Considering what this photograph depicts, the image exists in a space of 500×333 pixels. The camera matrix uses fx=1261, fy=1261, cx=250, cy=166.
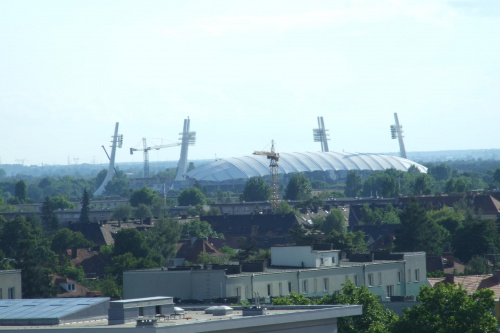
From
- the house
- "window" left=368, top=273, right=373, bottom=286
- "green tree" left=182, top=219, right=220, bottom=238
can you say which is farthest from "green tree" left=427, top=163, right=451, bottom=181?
"window" left=368, top=273, right=373, bottom=286

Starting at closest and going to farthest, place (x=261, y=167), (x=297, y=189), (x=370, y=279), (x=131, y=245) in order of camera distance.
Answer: (x=370, y=279) → (x=131, y=245) → (x=297, y=189) → (x=261, y=167)

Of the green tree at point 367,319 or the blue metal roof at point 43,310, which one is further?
the green tree at point 367,319

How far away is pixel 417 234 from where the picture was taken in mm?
65562

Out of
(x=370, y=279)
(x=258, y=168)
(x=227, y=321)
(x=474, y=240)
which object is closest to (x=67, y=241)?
(x=474, y=240)

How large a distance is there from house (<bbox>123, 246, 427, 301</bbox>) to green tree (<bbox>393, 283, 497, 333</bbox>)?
7.27 metres

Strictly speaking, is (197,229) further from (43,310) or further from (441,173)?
(441,173)

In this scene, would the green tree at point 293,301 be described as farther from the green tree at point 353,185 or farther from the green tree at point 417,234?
the green tree at point 353,185

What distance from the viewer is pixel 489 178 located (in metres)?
184

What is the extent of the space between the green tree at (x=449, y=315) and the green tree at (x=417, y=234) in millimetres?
38176

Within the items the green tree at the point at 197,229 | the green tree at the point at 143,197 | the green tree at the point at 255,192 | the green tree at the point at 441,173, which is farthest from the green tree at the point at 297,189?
the green tree at the point at 441,173

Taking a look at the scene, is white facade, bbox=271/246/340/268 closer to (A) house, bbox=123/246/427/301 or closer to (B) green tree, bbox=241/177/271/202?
(A) house, bbox=123/246/427/301

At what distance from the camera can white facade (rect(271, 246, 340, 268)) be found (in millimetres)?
38406

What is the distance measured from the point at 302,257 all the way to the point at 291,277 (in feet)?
7.82

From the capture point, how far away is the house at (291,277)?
32.9m
